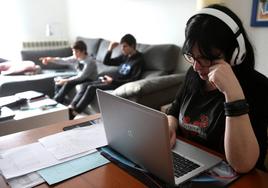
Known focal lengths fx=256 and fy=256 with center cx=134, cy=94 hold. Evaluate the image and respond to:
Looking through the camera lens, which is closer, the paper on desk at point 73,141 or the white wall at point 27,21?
the paper on desk at point 73,141

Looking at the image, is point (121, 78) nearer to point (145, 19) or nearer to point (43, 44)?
point (145, 19)

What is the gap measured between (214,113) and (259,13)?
4.82 ft

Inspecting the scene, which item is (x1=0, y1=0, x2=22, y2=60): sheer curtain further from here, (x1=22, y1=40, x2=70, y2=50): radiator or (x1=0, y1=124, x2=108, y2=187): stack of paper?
(x1=0, y1=124, x2=108, y2=187): stack of paper

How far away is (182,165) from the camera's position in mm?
829

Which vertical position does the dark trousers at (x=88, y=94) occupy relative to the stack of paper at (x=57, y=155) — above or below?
below

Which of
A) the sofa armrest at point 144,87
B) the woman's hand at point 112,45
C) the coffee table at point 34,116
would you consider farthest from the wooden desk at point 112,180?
the woman's hand at point 112,45

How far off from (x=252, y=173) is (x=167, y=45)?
2.26 m

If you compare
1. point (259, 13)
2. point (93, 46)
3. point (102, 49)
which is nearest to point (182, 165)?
point (259, 13)

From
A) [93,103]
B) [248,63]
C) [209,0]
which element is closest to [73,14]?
[93,103]

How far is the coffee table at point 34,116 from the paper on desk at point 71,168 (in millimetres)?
1060

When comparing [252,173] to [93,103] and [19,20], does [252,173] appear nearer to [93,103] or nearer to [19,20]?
[93,103]

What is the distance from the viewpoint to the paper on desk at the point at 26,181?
757 mm

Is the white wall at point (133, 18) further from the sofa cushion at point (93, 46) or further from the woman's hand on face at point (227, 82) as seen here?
the woman's hand on face at point (227, 82)

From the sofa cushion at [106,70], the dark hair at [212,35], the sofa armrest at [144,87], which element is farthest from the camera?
the sofa cushion at [106,70]
